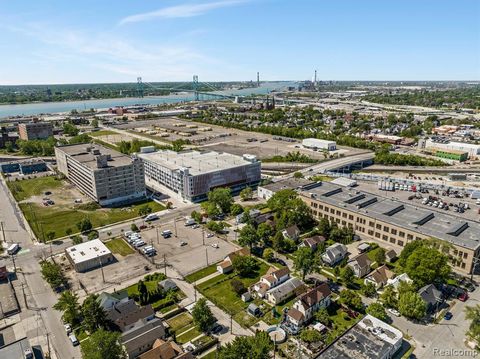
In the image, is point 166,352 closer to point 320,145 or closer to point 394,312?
point 394,312

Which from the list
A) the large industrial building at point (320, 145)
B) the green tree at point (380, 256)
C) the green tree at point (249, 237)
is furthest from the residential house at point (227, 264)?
the large industrial building at point (320, 145)

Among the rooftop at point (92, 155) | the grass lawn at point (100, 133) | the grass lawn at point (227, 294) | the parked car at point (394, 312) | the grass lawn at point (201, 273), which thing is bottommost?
the parked car at point (394, 312)

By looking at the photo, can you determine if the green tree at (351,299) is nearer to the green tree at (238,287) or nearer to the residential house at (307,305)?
the residential house at (307,305)

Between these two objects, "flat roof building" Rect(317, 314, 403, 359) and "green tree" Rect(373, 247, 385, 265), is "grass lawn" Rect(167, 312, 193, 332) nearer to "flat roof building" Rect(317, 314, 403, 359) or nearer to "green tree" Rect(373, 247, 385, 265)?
"flat roof building" Rect(317, 314, 403, 359)

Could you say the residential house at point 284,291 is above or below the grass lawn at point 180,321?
above

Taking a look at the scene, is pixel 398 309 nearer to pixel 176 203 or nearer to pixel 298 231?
pixel 298 231

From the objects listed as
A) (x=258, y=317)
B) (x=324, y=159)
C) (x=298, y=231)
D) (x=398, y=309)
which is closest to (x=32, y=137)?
(x=324, y=159)
